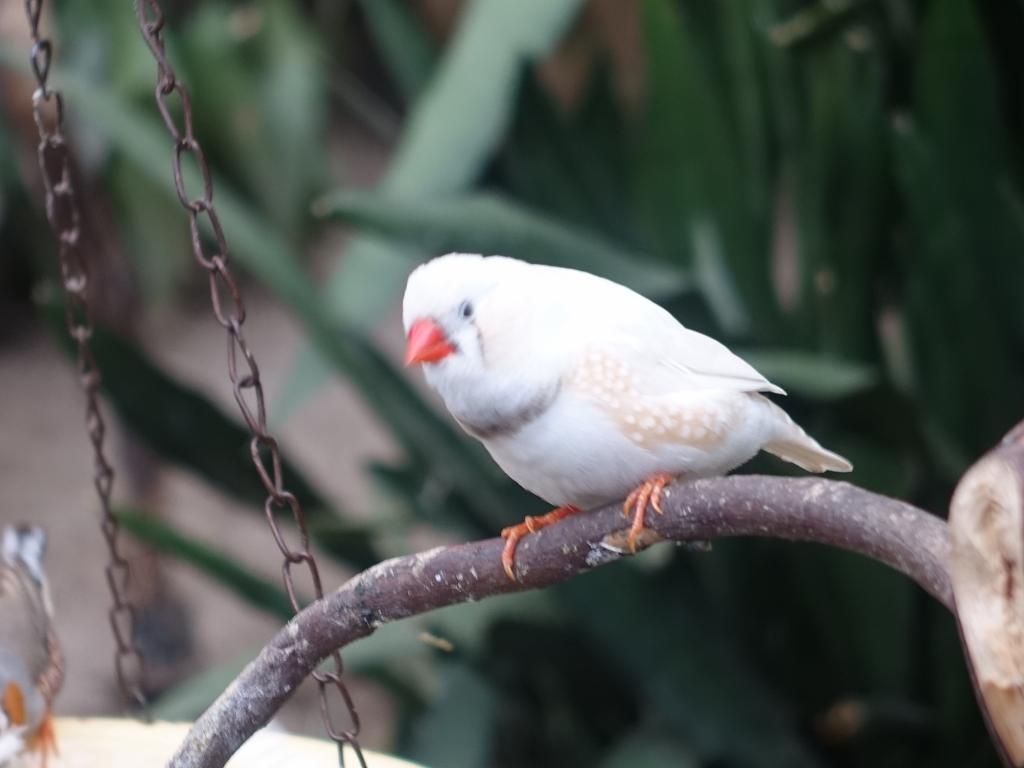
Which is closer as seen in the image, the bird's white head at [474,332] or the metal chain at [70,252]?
the bird's white head at [474,332]

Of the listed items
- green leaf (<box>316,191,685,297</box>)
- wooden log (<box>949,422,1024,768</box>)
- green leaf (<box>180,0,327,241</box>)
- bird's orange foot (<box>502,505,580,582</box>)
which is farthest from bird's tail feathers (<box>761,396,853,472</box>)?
green leaf (<box>180,0,327,241</box>)

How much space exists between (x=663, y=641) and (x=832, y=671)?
0.30 meters

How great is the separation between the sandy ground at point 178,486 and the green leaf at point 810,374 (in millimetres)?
918

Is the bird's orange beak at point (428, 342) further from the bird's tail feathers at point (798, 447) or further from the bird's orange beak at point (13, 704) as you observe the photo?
the bird's orange beak at point (13, 704)

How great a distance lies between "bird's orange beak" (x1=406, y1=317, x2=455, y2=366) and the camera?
0.61 metres

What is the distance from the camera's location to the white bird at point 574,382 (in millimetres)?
621

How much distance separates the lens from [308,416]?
2.75 meters

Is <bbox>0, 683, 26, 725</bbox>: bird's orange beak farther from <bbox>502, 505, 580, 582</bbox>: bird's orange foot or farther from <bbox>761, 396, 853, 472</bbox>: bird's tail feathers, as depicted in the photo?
<bbox>761, 396, 853, 472</bbox>: bird's tail feathers

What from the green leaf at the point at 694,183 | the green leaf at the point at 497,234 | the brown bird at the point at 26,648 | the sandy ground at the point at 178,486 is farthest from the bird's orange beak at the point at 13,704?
the sandy ground at the point at 178,486

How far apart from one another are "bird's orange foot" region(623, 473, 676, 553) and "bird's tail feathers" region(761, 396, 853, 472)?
95mm

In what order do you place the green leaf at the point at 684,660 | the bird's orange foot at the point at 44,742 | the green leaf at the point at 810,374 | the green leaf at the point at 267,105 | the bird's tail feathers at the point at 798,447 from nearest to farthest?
the bird's tail feathers at the point at 798,447
the bird's orange foot at the point at 44,742
the green leaf at the point at 810,374
the green leaf at the point at 684,660
the green leaf at the point at 267,105

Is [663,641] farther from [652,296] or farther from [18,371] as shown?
[18,371]

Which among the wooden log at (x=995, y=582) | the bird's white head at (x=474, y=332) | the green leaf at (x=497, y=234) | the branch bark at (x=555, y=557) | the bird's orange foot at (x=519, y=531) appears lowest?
the wooden log at (x=995, y=582)

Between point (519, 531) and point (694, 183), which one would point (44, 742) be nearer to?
point (519, 531)
